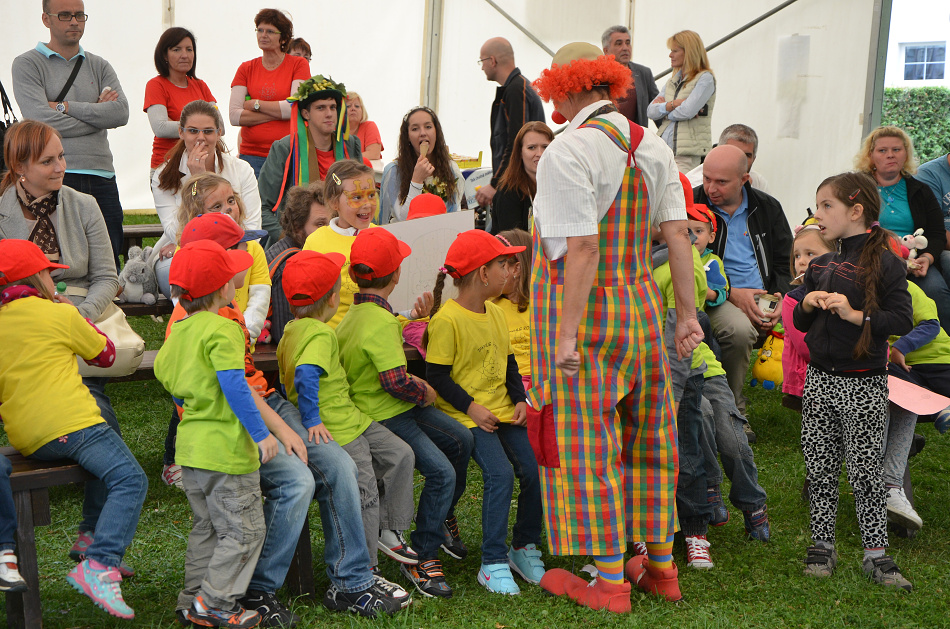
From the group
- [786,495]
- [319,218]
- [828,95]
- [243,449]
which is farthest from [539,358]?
[828,95]

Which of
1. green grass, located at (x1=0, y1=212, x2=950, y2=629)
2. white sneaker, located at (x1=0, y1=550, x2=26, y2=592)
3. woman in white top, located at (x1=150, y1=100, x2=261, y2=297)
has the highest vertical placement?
woman in white top, located at (x1=150, y1=100, x2=261, y2=297)

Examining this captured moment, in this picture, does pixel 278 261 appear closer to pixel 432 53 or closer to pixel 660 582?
pixel 660 582

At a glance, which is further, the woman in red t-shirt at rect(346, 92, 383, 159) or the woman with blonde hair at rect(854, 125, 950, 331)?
the woman in red t-shirt at rect(346, 92, 383, 159)

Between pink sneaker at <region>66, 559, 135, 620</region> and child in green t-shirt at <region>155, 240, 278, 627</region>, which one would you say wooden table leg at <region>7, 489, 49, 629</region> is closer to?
pink sneaker at <region>66, 559, 135, 620</region>

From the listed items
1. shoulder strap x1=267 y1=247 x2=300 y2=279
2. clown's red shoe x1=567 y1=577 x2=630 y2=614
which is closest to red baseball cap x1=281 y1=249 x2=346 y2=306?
shoulder strap x1=267 y1=247 x2=300 y2=279

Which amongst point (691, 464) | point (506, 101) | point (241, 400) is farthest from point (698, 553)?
point (506, 101)

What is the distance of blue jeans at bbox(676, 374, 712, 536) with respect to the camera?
4.09m

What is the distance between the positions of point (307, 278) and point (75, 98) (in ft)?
11.0

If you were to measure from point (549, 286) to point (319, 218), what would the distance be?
1.88 m

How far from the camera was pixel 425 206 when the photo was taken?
216 inches

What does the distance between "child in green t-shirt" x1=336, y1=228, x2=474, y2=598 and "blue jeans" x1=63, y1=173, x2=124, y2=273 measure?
2887 mm

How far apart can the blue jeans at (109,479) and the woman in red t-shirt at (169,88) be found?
3618 millimetres

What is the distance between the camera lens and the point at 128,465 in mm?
3340

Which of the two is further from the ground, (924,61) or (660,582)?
(924,61)
